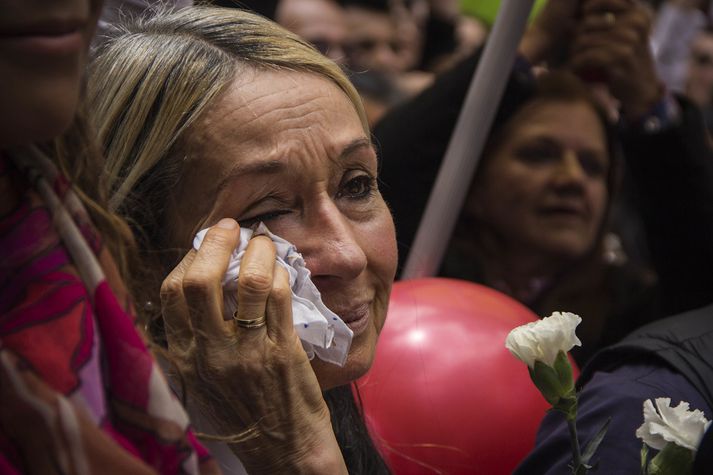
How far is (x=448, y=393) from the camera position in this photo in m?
1.94

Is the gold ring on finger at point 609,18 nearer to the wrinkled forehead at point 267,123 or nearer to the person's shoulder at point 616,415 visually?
the wrinkled forehead at point 267,123

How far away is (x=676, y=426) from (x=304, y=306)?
52 centimetres

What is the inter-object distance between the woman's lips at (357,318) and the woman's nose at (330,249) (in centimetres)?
7

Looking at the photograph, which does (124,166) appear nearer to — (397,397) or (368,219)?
(368,219)

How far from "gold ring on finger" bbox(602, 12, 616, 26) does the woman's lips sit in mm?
1434

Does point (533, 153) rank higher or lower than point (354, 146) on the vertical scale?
lower

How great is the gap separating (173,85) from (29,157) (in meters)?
0.66

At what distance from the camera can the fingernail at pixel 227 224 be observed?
57.4 inches

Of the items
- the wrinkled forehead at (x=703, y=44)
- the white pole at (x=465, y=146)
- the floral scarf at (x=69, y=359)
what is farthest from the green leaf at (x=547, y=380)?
the wrinkled forehead at (x=703, y=44)

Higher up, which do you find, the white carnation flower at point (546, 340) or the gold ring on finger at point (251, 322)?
the white carnation flower at point (546, 340)

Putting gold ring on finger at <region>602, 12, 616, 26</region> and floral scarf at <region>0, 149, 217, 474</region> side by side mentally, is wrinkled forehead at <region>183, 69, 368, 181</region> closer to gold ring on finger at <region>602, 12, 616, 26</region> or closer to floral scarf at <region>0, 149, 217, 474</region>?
floral scarf at <region>0, 149, 217, 474</region>

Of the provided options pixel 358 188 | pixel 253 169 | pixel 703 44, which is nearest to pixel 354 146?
pixel 358 188

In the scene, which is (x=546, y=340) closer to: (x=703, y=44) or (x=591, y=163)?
(x=591, y=163)

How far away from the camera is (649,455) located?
147cm
